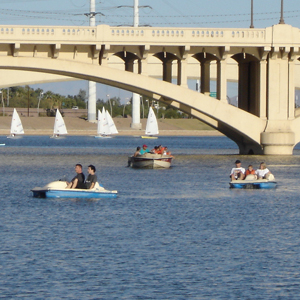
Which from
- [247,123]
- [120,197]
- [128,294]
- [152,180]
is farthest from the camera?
[247,123]

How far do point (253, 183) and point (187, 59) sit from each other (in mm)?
23229

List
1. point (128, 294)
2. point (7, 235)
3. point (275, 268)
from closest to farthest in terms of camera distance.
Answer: point (128, 294) < point (275, 268) < point (7, 235)

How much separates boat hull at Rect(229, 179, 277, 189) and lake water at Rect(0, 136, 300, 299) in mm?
613

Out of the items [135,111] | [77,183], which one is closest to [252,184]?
[77,183]

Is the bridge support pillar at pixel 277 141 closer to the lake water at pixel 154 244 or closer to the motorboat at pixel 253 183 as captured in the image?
the lake water at pixel 154 244

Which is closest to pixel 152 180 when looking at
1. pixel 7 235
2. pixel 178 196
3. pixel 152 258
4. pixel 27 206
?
pixel 178 196

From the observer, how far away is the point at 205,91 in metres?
71.0

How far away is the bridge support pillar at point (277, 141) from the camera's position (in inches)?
2820

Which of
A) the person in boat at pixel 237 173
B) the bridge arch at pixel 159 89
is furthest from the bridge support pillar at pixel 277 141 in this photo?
the person in boat at pixel 237 173

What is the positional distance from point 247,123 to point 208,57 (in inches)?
280

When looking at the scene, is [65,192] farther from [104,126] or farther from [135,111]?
[135,111]

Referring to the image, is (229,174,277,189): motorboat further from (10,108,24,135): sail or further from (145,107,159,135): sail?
(10,108,24,135): sail

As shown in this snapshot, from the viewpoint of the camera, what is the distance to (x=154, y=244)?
2811 cm

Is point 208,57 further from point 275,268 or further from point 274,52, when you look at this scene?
point 275,268
